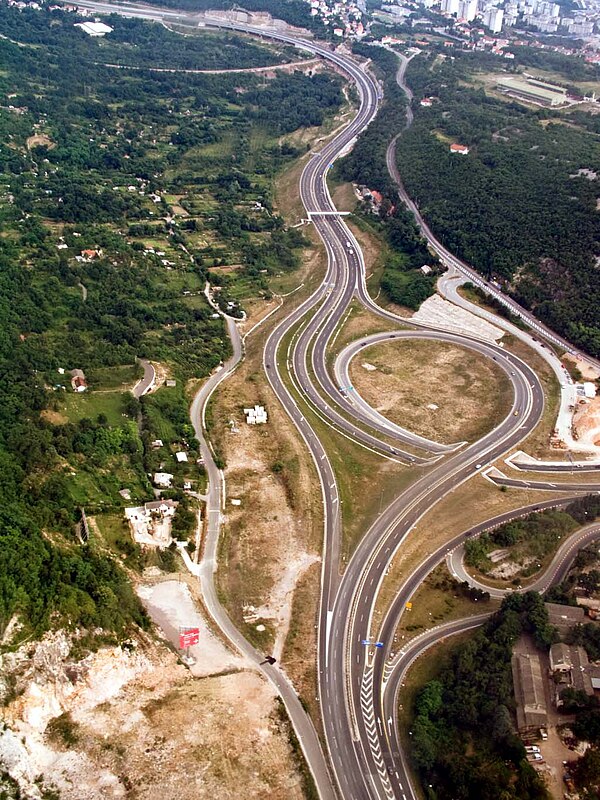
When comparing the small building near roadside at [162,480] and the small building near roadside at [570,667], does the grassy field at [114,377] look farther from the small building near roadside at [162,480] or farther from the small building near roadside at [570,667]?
the small building near roadside at [570,667]

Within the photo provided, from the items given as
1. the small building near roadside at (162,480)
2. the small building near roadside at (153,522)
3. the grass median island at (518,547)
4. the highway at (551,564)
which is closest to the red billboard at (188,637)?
the small building near roadside at (153,522)

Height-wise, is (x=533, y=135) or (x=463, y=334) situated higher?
(x=533, y=135)

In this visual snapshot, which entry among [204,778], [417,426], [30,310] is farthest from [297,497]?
[30,310]

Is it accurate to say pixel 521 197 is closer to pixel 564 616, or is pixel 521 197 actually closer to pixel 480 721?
pixel 564 616

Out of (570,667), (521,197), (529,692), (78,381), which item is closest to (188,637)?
(529,692)

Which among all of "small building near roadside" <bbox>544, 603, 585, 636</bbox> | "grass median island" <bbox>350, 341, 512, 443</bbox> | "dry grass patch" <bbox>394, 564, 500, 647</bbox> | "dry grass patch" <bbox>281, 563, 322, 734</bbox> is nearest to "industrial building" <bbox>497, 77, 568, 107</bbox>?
"grass median island" <bbox>350, 341, 512, 443</bbox>

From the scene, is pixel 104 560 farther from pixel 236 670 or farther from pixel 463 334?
pixel 463 334
